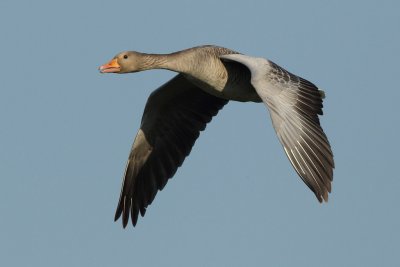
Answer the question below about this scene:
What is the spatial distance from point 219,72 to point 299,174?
3736mm

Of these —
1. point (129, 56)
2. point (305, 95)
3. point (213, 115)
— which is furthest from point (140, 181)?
point (305, 95)

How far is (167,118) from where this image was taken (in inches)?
771

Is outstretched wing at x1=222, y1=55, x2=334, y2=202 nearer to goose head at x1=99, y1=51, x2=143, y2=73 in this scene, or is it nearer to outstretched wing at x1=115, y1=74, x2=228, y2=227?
goose head at x1=99, y1=51, x2=143, y2=73

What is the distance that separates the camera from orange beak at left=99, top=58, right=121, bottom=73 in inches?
673

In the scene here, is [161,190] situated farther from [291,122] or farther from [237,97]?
[291,122]

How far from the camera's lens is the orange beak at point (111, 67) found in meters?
17.1

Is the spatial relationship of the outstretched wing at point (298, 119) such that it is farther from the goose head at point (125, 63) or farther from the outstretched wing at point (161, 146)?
the outstretched wing at point (161, 146)

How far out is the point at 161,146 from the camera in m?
19.8

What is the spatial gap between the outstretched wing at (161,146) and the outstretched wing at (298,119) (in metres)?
3.41

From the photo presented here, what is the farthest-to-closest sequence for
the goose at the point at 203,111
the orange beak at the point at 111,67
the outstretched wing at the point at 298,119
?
1. the orange beak at the point at 111,67
2. the goose at the point at 203,111
3. the outstretched wing at the point at 298,119

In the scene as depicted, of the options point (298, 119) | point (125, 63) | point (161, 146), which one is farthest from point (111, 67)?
point (298, 119)

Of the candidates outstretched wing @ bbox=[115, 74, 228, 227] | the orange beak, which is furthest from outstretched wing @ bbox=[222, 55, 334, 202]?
outstretched wing @ bbox=[115, 74, 228, 227]

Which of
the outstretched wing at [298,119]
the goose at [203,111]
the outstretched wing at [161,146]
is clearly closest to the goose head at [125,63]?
the goose at [203,111]

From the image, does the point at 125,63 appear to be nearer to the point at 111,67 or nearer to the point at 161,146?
the point at 111,67
